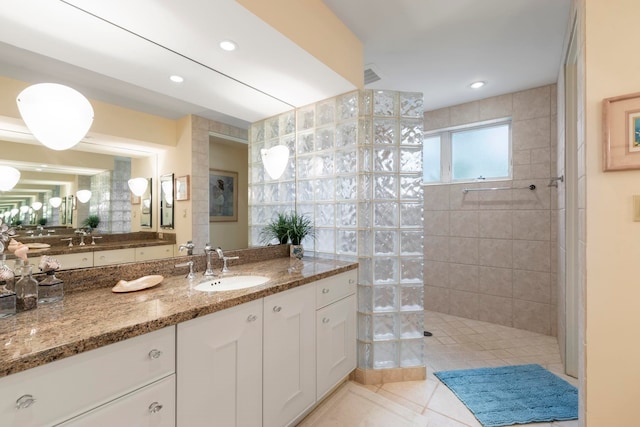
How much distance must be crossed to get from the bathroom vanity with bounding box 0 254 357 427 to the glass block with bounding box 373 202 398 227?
0.51m

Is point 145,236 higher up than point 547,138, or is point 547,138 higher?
point 547,138

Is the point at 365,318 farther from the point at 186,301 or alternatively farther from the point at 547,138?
the point at 547,138

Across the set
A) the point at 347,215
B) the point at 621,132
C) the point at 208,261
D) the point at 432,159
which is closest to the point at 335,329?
the point at 347,215

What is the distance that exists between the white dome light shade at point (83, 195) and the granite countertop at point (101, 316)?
1.37ft

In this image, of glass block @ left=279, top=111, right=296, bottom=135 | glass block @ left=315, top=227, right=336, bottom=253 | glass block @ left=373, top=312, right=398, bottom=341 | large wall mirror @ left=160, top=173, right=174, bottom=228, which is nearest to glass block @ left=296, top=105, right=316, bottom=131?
glass block @ left=279, top=111, right=296, bottom=135

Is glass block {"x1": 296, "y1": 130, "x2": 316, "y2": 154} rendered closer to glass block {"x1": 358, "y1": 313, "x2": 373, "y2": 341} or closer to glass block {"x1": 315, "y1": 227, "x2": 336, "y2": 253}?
glass block {"x1": 315, "y1": 227, "x2": 336, "y2": 253}

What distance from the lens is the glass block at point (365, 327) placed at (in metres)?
2.01

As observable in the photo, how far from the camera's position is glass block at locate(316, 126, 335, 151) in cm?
218

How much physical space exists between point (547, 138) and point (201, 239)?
3261 mm

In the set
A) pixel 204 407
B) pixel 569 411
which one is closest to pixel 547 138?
pixel 569 411

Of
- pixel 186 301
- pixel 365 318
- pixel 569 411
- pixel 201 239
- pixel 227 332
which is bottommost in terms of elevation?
pixel 569 411

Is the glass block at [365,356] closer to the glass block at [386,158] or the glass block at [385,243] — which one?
the glass block at [385,243]

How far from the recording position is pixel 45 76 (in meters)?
1.24

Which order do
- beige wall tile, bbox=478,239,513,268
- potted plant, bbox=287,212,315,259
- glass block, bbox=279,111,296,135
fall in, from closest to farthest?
potted plant, bbox=287,212,315,259 → glass block, bbox=279,111,296,135 → beige wall tile, bbox=478,239,513,268
